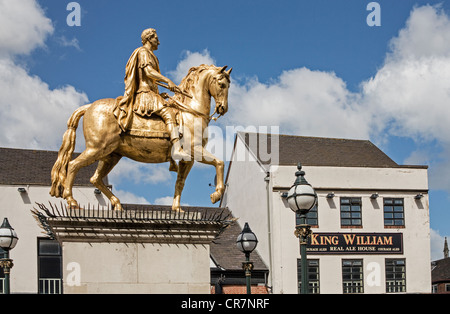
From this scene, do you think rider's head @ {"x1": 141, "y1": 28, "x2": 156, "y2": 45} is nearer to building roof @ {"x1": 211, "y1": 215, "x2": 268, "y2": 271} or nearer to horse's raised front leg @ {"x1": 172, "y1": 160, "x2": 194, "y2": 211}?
horse's raised front leg @ {"x1": 172, "y1": 160, "x2": 194, "y2": 211}

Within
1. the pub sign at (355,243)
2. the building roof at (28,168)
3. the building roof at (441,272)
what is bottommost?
the building roof at (441,272)

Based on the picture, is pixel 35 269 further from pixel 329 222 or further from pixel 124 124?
pixel 124 124

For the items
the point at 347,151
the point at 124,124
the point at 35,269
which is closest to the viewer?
the point at 124,124

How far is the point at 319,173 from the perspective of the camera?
3856 centimetres

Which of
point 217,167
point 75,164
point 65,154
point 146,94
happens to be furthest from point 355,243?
point 75,164

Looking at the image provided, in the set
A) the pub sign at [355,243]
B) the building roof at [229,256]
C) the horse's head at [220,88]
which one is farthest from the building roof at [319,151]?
the horse's head at [220,88]

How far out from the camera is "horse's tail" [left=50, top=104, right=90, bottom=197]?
12.8 metres

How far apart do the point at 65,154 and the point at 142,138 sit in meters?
1.52

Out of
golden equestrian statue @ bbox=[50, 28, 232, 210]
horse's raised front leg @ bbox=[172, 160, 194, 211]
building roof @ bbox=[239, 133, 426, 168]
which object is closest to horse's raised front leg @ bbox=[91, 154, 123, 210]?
golden equestrian statue @ bbox=[50, 28, 232, 210]

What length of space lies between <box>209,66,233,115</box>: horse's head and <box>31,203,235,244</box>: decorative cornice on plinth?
2189 millimetres

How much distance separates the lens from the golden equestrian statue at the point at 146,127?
502 inches

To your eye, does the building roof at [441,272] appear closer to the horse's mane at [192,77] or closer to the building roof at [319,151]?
the building roof at [319,151]
